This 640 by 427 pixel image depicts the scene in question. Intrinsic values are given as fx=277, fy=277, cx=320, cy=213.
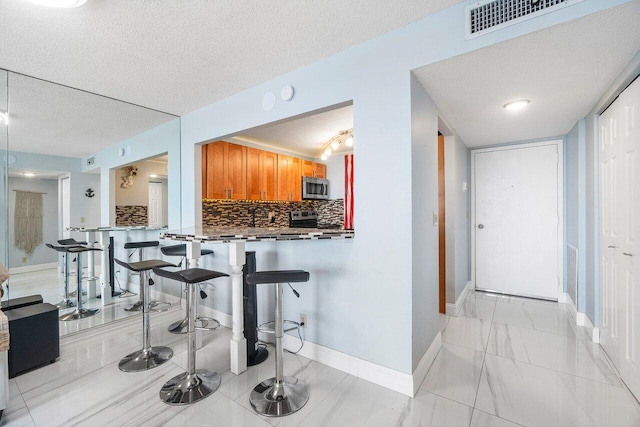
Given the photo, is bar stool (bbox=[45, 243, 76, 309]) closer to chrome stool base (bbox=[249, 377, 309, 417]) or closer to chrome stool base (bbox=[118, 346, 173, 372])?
chrome stool base (bbox=[118, 346, 173, 372])

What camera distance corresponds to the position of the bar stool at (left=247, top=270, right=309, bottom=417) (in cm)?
159

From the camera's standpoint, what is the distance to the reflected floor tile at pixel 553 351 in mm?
2006

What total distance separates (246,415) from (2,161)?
2.89 m

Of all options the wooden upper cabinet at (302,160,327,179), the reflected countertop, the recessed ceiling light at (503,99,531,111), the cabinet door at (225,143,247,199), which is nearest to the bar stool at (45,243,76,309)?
the reflected countertop

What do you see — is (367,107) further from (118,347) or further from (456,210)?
(118,347)

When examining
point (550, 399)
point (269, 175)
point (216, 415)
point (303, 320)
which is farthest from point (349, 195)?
point (269, 175)

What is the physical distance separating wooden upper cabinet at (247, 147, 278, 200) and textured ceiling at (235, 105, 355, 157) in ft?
0.63

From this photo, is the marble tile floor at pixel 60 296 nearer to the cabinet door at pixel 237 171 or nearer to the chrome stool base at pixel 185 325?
the chrome stool base at pixel 185 325

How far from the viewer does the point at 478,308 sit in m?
3.34

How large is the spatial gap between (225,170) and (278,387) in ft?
9.15

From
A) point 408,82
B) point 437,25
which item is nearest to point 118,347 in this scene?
point 408,82

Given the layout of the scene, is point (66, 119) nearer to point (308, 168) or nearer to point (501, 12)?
point (308, 168)

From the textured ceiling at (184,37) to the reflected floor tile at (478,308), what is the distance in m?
2.97

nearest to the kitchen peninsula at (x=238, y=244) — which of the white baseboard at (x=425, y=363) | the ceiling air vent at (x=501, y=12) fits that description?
the white baseboard at (x=425, y=363)
